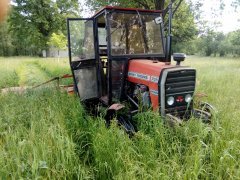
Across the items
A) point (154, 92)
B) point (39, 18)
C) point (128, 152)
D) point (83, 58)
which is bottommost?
point (128, 152)

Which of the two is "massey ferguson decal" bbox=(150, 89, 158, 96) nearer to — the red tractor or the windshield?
the red tractor

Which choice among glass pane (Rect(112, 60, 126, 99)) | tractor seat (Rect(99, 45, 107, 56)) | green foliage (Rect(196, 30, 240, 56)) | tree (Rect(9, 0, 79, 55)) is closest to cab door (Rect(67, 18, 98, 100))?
tractor seat (Rect(99, 45, 107, 56))

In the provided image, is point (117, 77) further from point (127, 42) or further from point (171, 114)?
point (171, 114)

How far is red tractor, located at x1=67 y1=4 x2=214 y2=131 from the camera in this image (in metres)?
3.57

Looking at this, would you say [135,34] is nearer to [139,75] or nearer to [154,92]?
[139,75]

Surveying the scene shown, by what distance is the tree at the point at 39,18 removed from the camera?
93.6ft

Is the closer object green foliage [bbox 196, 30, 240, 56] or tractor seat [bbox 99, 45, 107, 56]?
tractor seat [bbox 99, 45, 107, 56]

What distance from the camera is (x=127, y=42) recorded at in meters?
4.27

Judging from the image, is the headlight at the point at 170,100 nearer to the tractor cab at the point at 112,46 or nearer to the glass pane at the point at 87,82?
the tractor cab at the point at 112,46

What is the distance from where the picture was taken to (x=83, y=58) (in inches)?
208

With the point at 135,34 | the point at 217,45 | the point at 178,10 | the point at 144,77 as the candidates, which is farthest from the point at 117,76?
the point at 217,45

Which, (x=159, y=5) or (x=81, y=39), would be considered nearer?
(x=81, y=39)

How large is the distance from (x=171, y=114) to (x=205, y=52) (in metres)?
44.6

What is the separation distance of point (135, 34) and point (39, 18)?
27841mm
